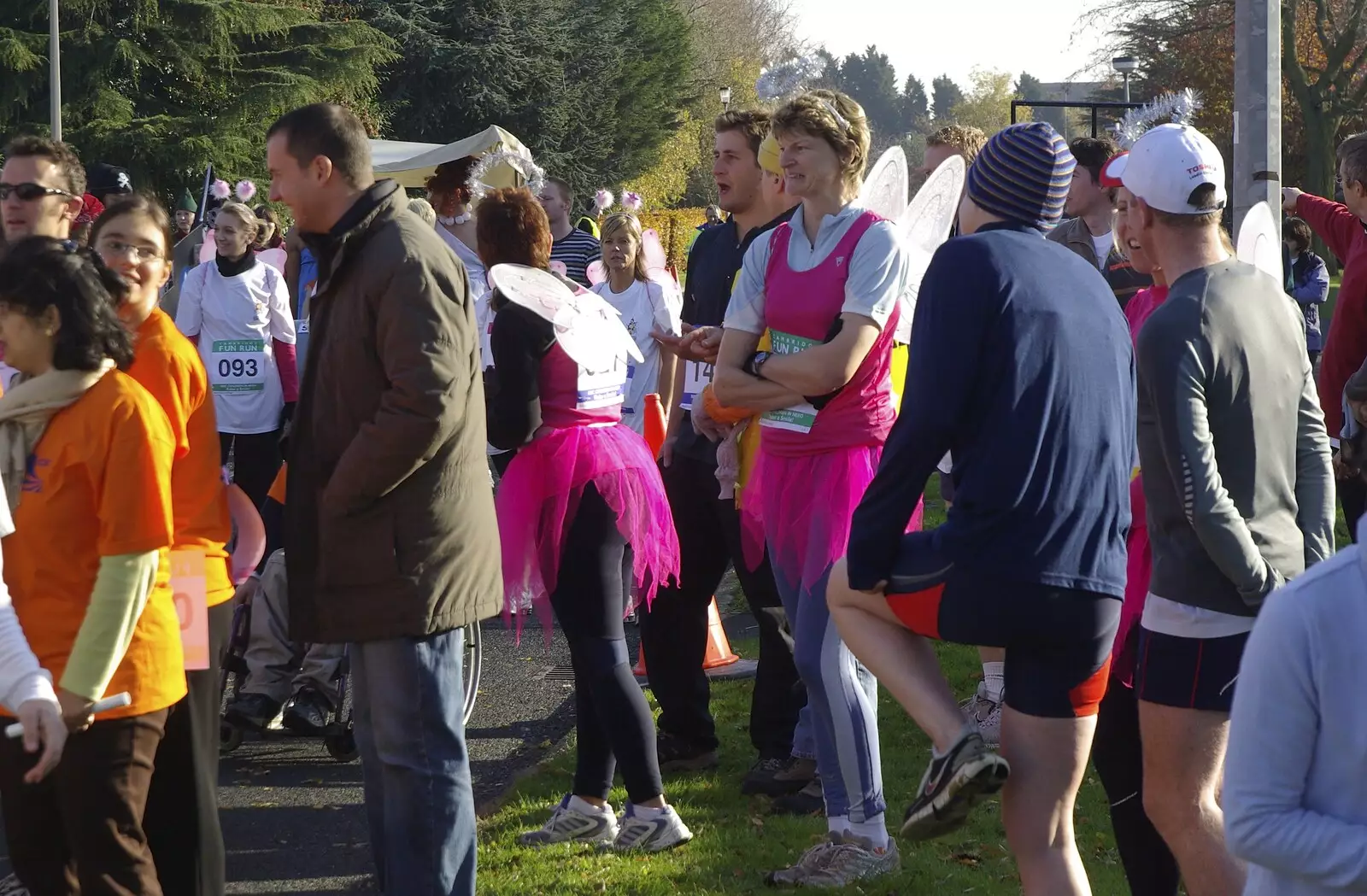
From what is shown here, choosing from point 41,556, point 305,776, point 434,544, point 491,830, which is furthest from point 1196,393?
point 305,776

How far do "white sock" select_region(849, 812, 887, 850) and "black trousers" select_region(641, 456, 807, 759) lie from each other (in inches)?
43.3

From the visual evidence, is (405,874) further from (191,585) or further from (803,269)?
(803,269)

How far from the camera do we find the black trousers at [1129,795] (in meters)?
3.92

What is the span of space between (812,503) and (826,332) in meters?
0.50

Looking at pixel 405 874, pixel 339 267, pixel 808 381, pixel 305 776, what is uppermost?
pixel 339 267

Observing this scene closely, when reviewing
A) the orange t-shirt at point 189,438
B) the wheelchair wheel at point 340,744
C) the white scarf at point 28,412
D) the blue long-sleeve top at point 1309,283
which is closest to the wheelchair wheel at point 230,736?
the wheelchair wheel at point 340,744

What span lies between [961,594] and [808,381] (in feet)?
4.25

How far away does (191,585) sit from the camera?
348cm

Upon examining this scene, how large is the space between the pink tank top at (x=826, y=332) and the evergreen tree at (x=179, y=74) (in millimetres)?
36149

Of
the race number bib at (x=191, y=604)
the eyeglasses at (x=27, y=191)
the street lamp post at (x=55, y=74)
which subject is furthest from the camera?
the street lamp post at (x=55, y=74)

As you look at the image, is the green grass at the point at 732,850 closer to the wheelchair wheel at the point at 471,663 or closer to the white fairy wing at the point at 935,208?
the wheelchair wheel at the point at 471,663

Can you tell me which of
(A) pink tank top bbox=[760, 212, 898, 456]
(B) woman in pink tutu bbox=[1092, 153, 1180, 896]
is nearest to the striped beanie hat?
(B) woman in pink tutu bbox=[1092, 153, 1180, 896]

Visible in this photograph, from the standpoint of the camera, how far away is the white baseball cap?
11.2ft

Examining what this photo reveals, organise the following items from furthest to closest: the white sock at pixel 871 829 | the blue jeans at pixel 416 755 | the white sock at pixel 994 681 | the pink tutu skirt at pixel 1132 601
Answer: the white sock at pixel 994 681, the white sock at pixel 871 829, the pink tutu skirt at pixel 1132 601, the blue jeans at pixel 416 755
